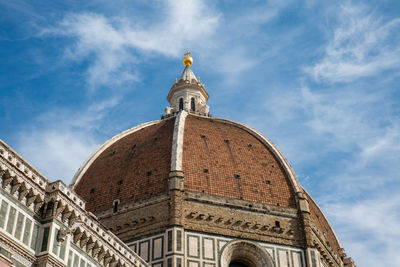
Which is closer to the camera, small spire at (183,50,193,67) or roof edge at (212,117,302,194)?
roof edge at (212,117,302,194)

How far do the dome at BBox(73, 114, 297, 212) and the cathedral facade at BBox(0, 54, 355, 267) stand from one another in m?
0.06

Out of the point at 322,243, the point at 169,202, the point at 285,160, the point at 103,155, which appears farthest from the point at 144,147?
the point at 322,243

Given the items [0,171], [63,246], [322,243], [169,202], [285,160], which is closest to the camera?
[0,171]

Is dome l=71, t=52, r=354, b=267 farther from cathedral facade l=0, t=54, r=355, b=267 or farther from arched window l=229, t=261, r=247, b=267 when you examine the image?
arched window l=229, t=261, r=247, b=267

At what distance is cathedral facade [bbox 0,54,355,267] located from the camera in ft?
101

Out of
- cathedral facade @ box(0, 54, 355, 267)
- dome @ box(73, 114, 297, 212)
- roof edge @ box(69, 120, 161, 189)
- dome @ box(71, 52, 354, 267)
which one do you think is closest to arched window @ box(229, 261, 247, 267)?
cathedral facade @ box(0, 54, 355, 267)

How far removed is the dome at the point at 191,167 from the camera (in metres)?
33.4

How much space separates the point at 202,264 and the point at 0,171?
13688 millimetres

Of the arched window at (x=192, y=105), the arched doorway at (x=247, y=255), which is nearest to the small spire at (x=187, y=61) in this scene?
A: the arched window at (x=192, y=105)

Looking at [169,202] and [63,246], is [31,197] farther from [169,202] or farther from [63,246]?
[169,202]

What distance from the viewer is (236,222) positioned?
105ft

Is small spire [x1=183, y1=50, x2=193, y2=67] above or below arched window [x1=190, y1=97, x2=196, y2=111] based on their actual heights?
above

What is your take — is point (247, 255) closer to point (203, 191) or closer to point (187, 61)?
point (203, 191)

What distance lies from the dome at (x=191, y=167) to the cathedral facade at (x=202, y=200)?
0.06 m
